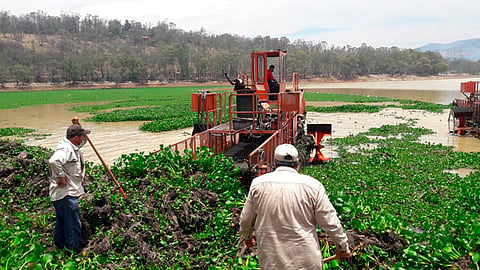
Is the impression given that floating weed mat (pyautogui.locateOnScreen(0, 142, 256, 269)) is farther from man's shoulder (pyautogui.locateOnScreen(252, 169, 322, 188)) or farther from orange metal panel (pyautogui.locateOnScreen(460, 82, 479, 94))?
orange metal panel (pyautogui.locateOnScreen(460, 82, 479, 94))

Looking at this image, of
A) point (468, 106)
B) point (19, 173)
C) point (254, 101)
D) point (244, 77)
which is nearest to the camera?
point (19, 173)

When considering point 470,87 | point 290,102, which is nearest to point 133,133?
point 290,102

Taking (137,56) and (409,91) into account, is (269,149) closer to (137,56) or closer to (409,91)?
(409,91)

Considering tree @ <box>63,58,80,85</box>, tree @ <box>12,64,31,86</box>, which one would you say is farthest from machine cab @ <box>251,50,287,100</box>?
tree @ <box>63,58,80,85</box>

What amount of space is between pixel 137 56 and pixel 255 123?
11176 centimetres

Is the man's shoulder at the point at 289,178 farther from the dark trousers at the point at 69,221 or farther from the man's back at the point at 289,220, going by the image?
the dark trousers at the point at 69,221

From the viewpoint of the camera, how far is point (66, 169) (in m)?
4.63

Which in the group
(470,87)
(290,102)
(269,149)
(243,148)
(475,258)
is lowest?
(475,258)

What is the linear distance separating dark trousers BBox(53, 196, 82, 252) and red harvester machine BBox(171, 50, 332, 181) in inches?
141

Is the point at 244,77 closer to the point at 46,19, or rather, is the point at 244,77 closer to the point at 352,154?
the point at 352,154

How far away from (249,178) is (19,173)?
14.7 feet

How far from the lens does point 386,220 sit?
509cm

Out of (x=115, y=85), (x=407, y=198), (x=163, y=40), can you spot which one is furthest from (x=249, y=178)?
(x=163, y=40)

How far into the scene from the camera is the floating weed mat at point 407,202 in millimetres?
4316
